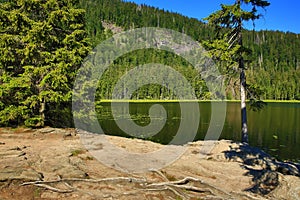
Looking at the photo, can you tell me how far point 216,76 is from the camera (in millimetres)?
16031

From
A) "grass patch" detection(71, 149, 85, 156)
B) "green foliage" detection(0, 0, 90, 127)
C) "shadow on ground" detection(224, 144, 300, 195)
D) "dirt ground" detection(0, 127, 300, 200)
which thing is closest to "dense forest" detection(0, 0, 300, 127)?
"green foliage" detection(0, 0, 90, 127)

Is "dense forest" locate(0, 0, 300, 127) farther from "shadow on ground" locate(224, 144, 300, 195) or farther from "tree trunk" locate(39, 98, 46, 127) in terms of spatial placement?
"shadow on ground" locate(224, 144, 300, 195)

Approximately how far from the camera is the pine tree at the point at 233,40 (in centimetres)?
1490

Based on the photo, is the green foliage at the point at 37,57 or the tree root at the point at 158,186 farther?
the green foliage at the point at 37,57

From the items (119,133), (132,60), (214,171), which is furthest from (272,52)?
(214,171)

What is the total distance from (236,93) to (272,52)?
203997mm

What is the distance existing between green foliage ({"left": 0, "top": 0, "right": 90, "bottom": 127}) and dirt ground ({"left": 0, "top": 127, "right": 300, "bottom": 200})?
3129mm

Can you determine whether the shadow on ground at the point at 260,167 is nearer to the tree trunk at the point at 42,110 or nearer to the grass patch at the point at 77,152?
the grass patch at the point at 77,152

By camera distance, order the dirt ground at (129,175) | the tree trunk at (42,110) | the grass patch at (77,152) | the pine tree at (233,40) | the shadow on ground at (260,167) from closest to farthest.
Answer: the dirt ground at (129,175) → the shadow on ground at (260,167) → the grass patch at (77,152) → the pine tree at (233,40) → the tree trunk at (42,110)

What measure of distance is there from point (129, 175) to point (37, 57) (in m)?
11.6

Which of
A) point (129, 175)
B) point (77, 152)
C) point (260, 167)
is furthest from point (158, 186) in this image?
point (260, 167)

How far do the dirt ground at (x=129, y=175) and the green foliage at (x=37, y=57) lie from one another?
3.13 metres

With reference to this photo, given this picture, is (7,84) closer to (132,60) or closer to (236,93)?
(236,93)


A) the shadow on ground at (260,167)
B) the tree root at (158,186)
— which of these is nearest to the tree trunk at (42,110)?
the tree root at (158,186)
